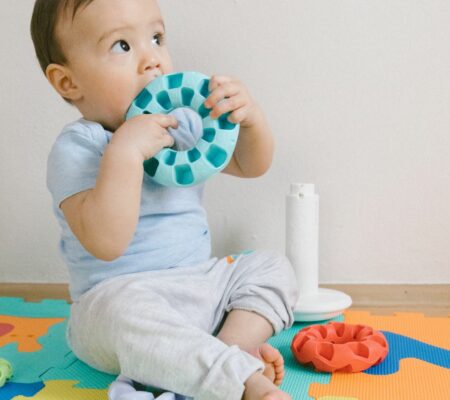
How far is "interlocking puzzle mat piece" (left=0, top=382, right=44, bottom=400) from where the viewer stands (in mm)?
892

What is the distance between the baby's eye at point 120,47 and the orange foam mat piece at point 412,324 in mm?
620

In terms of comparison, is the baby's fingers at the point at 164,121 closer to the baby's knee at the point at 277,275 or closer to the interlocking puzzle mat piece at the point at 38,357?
the baby's knee at the point at 277,275

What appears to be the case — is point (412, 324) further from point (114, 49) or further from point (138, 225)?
point (114, 49)

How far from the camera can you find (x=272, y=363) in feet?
2.83

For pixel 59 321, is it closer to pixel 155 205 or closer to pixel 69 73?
pixel 155 205

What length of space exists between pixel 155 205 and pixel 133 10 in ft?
0.98

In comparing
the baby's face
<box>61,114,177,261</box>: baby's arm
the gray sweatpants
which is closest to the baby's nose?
the baby's face

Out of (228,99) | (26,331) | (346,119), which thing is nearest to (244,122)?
(228,99)

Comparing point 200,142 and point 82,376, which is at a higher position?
point 200,142

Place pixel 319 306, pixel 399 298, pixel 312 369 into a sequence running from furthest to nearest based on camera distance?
pixel 399 298, pixel 319 306, pixel 312 369

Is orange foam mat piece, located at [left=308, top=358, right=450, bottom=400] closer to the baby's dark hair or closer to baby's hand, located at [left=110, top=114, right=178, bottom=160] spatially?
baby's hand, located at [left=110, top=114, right=178, bottom=160]

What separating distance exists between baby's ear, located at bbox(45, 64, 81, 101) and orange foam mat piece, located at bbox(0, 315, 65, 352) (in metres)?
0.43

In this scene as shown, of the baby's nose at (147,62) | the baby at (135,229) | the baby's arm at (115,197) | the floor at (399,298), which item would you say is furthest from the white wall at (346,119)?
the baby's arm at (115,197)

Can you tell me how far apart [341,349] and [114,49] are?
0.55m
